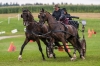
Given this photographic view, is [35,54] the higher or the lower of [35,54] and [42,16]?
the lower

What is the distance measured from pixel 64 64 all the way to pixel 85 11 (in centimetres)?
7564

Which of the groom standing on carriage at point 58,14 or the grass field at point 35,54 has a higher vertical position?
the groom standing on carriage at point 58,14

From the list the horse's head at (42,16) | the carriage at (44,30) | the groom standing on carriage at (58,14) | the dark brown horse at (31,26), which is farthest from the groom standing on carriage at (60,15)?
the horse's head at (42,16)

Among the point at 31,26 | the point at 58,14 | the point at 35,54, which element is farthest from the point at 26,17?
the point at 35,54

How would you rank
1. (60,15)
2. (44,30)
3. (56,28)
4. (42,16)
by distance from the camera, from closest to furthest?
(42,16) < (56,28) < (44,30) < (60,15)

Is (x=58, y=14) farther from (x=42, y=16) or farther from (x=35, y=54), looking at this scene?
(x=35, y=54)

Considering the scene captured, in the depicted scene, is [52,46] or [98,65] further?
[52,46]

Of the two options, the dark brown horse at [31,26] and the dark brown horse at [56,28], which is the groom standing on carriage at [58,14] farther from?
the dark brown horse at [31,26]

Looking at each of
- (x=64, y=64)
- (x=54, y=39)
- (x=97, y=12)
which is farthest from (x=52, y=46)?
(x=97, y=12)

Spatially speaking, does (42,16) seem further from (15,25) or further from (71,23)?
(15,25)

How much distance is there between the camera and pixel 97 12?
91125 millimetres

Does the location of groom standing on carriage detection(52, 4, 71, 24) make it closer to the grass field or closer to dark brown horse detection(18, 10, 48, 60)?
dark brown horse detection(18, 10, 48, 60)

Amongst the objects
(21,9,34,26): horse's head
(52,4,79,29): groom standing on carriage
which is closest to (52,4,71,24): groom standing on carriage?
(52,4,79,29): groom standing on carriage

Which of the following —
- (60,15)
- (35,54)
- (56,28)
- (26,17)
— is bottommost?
(35,54)
